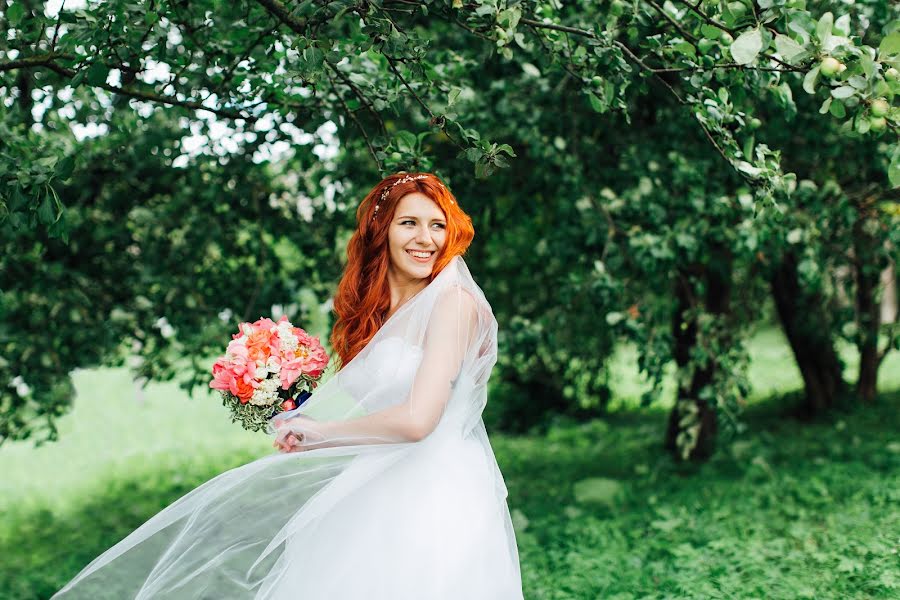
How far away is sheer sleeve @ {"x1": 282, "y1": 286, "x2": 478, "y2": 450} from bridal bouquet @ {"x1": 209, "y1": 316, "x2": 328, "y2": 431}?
0.11 meters

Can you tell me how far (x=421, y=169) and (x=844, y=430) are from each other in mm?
5587

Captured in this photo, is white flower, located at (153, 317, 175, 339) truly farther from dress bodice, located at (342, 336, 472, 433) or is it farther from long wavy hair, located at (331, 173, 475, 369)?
dress bodice, located at (342, 336, 472, 433)

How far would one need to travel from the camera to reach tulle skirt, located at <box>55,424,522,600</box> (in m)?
2.46

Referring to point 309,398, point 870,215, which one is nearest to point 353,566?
point 309,398

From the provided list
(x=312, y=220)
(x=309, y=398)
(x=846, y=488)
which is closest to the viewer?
(x=309, y=398)

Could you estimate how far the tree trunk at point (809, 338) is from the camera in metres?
7.50

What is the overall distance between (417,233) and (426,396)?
63cm

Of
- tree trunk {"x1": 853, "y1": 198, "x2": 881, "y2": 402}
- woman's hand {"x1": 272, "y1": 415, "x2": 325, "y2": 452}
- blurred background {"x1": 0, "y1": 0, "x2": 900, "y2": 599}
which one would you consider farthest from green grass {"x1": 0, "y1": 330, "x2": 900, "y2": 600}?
woman's hand {"x1": 272, "y1": 415, "x2": 325, "y2": 452}

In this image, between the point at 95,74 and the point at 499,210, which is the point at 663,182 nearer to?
the point at 499,210

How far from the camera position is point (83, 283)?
559cm

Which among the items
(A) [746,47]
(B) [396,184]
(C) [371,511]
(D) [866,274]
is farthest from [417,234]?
(D) [866,274]

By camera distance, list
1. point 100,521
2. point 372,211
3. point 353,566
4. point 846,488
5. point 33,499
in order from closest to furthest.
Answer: point 353,566
point 372,211
point 846,488
point 100,521
point 33,499

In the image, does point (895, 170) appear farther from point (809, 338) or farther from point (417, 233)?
point (809, 338)

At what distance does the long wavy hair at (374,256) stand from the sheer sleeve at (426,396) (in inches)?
10.7
